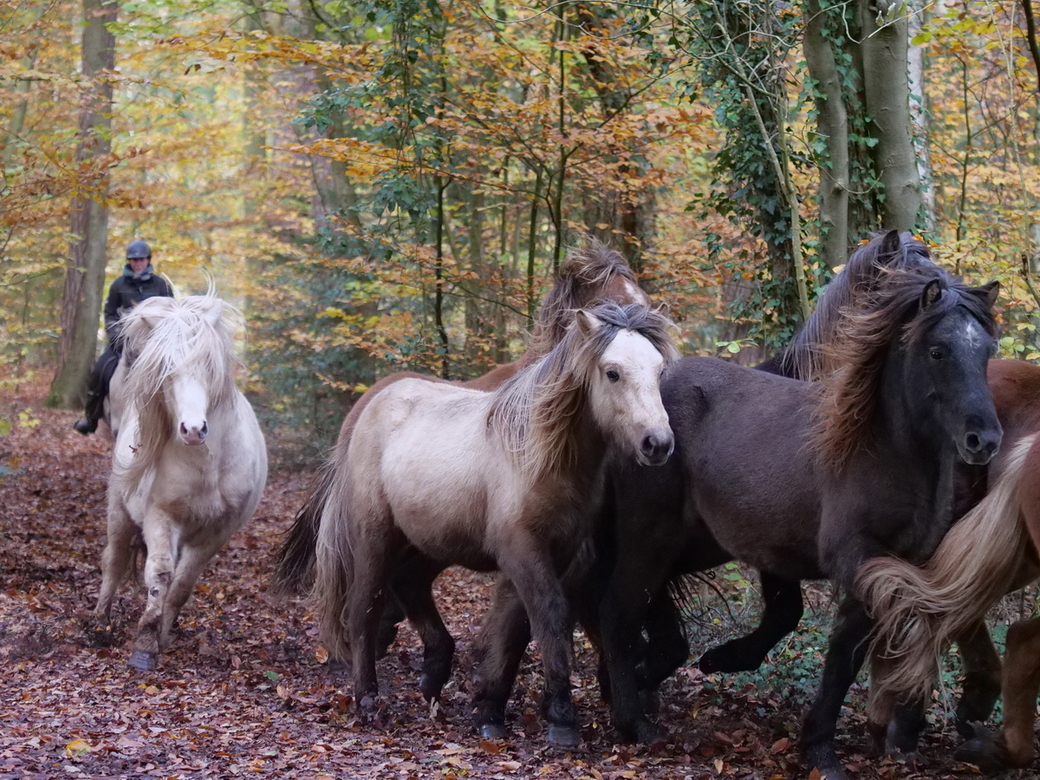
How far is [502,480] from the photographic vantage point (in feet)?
19.2

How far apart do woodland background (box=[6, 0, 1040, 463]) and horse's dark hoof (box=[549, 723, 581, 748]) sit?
2.86 meters

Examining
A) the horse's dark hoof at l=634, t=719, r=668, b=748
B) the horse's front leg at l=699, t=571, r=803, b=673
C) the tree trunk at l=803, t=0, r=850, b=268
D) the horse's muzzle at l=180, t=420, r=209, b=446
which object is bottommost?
the horse's dark hoof at l=634, t=719, r=668, b=748

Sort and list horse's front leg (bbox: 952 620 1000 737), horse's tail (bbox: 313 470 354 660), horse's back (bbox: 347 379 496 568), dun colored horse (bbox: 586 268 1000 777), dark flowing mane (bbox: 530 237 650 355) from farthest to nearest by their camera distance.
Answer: dark flowing mane (bbox: 530 237 650 355) → horse's tail (bbox: 313 470 354 660) → horse's back (bbox: 347 379 496 568) → horse's front leg (bbox: 952 620 1000 737) → dun colored horse (bbox: 586 268 1000 777)

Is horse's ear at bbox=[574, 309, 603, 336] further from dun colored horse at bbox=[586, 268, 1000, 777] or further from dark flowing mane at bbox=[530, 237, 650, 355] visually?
dark flowing mane at bbox=[530, 237, 650, 355]

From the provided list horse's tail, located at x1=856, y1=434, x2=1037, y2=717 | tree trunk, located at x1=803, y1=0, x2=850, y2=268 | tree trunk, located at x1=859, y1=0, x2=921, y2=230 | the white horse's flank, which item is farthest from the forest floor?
tree trunk, located at x1=859, y1=0, x2=921, y2=230

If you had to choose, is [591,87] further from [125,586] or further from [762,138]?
[125,586]

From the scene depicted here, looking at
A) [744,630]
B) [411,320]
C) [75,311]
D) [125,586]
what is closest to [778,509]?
[744,630]

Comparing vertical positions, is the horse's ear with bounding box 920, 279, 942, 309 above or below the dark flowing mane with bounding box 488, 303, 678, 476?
above

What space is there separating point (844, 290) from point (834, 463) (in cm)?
148

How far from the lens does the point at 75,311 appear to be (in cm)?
2177

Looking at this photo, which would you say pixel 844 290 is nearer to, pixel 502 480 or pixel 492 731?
pixel 502 480

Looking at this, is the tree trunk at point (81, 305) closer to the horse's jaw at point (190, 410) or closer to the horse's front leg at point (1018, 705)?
the horse's jaw at point (190, 410)

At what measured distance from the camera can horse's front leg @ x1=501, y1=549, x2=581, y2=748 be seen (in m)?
5.47

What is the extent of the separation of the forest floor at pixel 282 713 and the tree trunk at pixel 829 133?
3.62m
